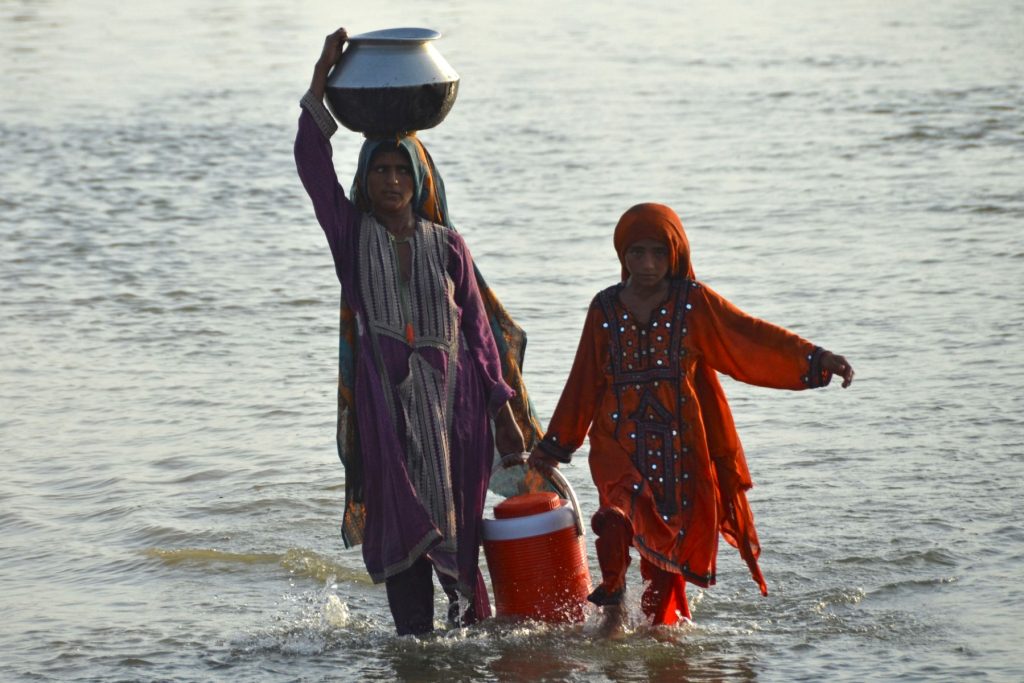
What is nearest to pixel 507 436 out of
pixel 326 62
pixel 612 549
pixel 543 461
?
pixel 543 461

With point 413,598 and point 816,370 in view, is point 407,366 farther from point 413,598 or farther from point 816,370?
point 816,370

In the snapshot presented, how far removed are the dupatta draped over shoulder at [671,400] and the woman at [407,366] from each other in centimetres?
32

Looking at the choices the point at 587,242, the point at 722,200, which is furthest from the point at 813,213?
the point at 587,242

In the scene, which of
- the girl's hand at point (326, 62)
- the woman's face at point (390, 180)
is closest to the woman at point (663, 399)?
the woman's face at point (390, 180)

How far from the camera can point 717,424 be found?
5.44 metres

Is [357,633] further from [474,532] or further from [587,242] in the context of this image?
[587,242]

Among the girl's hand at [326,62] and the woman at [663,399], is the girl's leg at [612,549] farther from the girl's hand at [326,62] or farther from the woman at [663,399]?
the girl's hand at [326,62]

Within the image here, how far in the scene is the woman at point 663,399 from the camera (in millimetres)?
5270

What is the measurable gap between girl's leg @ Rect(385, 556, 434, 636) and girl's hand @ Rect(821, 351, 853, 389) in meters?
1.39

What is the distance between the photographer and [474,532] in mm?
5492

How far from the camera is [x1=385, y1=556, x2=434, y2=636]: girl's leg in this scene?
18.0 feet

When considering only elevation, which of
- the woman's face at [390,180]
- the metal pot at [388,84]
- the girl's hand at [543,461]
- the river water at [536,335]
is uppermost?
the metal pot at [388,84]

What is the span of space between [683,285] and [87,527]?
316cm

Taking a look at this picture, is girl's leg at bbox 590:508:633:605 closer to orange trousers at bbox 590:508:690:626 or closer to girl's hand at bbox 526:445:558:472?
orange trousers at bbox 590:508:690:626
